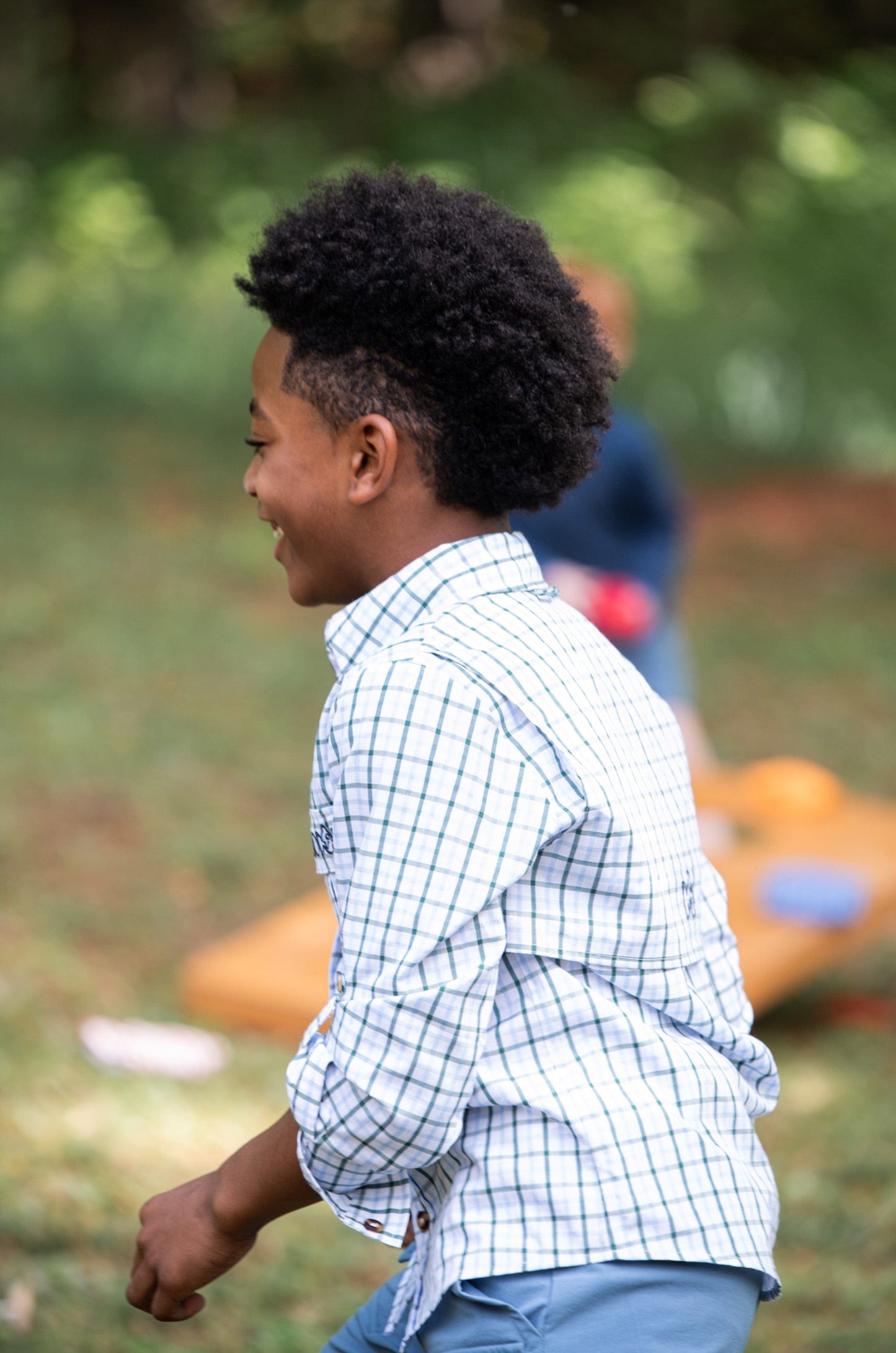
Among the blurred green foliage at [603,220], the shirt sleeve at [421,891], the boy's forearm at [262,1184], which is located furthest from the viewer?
the blurred green foliage at [603,220]

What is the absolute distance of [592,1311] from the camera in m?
1.51

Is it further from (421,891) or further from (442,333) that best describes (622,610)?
(421,891)

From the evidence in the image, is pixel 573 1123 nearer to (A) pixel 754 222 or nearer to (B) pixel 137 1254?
(B) pixel 137 1254

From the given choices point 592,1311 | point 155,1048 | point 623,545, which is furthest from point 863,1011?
point 592,1311

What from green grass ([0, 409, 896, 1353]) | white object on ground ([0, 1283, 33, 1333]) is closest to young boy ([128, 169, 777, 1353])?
white object on ground ([0, 1283, 33, 1333])

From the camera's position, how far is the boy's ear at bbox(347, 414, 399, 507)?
1593mm

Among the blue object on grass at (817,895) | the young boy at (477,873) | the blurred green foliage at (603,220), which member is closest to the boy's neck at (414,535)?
the young boy at (477,873)

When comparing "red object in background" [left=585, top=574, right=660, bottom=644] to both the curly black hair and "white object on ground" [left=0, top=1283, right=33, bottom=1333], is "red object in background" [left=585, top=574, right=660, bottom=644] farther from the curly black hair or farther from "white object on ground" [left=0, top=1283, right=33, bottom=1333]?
the curly black hair

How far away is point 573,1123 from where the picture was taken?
1496 millimetres

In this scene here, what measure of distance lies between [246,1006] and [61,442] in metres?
8.24

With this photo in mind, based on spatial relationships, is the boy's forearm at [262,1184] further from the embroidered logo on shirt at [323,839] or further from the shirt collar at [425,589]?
the shirt collar at [425,589]

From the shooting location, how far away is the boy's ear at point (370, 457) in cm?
159

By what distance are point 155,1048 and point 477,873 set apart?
2978 millimetres

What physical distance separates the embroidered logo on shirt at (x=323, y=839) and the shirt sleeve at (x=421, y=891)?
107 millimetres
